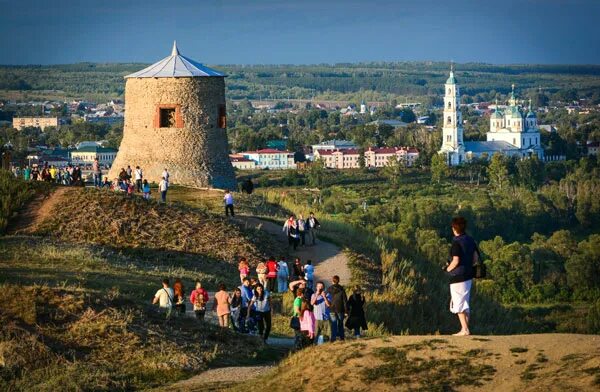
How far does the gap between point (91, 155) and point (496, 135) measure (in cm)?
9347

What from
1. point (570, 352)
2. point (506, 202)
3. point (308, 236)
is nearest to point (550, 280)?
point (506, 202)

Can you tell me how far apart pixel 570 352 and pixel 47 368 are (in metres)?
5.17

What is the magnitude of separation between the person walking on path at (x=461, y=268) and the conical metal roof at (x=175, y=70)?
2134 cm

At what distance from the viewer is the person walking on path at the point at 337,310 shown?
1641 centimetres

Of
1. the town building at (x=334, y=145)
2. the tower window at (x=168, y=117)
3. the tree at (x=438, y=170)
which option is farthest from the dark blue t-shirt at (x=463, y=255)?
the town building at (x=334, y=145)

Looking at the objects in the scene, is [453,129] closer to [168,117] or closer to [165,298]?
[168,117]

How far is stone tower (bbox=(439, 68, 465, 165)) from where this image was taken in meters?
153

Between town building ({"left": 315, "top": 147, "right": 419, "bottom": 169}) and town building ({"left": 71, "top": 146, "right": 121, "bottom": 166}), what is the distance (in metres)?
43.1

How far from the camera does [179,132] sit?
114ft

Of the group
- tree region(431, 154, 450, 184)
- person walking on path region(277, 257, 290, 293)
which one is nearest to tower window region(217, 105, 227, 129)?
person walking on path region(277, 257, 290, 293)

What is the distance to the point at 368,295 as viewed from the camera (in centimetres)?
2194

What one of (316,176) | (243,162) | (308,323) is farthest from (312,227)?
(243,162)

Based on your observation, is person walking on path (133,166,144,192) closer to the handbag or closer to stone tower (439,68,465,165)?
the handbag

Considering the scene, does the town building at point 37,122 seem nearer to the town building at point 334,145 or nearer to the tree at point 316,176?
the town building at point 334,145
